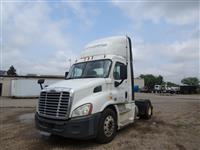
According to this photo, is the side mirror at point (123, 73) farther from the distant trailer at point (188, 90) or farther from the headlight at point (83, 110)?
the distant trailer at point (188, 90)

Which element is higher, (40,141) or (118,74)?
(118,74)

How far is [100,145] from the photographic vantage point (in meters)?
5.96

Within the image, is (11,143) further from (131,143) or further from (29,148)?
(131,143)

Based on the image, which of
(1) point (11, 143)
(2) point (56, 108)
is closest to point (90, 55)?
(2) point (56, 108)

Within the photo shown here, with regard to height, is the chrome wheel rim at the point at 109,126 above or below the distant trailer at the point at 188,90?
below

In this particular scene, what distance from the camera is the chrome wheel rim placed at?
6.12 meters

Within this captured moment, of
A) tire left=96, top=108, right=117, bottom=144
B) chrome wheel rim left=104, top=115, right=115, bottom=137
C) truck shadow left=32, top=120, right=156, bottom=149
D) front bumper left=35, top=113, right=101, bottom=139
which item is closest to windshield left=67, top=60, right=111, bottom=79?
tire left=96, top=108, right=117, bottom=144

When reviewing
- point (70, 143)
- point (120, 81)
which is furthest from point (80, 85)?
point (70, 143)

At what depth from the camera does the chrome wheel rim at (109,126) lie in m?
6.12

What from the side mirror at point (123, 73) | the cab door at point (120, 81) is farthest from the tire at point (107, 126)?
the side mirror at point (123, 73)

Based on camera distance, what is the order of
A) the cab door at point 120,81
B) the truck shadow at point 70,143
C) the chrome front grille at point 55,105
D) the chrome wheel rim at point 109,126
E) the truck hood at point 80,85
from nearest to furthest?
the chrome front grille at point 55,105 → the truck hood at point 80,85 → the truck shadow at point 70,143 → the chrome wheel rim at point 109,126 → the cab door at point 120,81

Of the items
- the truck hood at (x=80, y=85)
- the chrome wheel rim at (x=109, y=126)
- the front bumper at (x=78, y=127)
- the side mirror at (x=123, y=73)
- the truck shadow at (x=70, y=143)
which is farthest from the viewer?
the side mirror at (x=123, y=73)

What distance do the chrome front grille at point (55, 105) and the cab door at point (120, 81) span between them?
6.05ft

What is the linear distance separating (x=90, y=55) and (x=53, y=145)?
334cm
